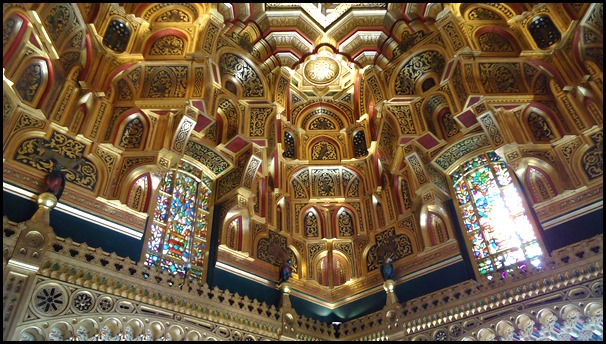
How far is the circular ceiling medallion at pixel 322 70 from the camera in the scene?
39.1 feet

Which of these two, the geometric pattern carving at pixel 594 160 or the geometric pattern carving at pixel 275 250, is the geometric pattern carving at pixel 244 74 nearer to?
the geometric pattern carving at pixel 275 250

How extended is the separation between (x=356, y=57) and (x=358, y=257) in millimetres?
5029

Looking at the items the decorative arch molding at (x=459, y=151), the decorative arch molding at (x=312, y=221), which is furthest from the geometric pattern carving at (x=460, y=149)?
the decorative arch molding at (x=312, y=221)

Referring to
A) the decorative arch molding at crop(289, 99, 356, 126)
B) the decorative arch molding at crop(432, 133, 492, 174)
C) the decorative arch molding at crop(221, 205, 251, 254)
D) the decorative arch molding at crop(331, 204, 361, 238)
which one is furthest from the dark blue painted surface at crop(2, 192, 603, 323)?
→ the decorative arch molding at crop(289, 99, 356, 126)

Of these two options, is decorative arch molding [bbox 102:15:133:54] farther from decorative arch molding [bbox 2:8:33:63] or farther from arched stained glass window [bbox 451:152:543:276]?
arched stained glass window [bbox 451:152:543:276]

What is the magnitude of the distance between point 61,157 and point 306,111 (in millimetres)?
6752

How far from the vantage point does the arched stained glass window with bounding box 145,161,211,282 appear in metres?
8.41

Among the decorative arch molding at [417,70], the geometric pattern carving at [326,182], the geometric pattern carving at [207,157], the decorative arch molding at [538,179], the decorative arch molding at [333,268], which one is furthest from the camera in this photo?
the geometric pattern carving at [326,182]

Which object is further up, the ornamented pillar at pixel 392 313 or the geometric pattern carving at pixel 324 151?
the geometric pattern carving at pixel 324 151

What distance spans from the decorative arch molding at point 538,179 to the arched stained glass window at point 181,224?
6.56m

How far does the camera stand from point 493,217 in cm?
907

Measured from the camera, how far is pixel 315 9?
1087 centimetres

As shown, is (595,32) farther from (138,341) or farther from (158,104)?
(138,341)

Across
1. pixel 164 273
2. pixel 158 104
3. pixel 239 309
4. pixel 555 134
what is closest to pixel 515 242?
pixel 555 134
